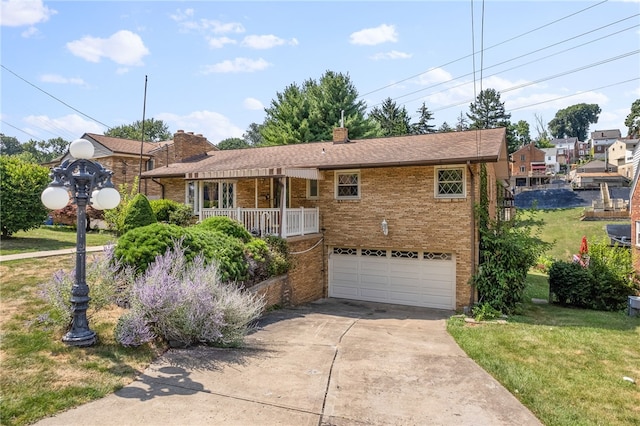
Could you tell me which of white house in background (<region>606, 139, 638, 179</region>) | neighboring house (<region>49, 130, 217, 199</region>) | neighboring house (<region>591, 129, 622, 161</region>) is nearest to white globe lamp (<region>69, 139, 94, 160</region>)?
neighboring house (<region>49, 130, 217, 199</region>)

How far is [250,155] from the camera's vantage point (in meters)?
19.2

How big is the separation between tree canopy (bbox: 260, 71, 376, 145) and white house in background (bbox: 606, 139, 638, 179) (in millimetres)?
47094

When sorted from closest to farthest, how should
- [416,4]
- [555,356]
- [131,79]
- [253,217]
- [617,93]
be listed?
[555,356] < [416,4] < [253,217] < [617,93] < [131,79]

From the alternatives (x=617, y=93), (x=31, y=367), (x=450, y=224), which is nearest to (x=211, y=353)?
(x=31, y=367)

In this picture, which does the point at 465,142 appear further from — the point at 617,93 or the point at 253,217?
the point at 617,93

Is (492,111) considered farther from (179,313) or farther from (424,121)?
(179,313)

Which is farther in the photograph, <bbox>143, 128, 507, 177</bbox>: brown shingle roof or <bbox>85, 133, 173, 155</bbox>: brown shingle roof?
<bbox>85, 133, 173, 155</bbox>: brown shingle roof

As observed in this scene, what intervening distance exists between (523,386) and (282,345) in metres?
4.17

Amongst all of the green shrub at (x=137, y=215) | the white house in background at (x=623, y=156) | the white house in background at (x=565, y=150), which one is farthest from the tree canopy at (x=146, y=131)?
the white house in background at (x=565, y=150)

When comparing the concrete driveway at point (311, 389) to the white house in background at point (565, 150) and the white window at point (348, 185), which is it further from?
the white house in background at point (565, 150)

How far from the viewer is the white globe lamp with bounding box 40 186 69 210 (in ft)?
19.4

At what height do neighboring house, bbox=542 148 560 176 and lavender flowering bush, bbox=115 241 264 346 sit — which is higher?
neighboring house, bbox=542 148 560 176

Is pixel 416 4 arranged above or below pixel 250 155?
above

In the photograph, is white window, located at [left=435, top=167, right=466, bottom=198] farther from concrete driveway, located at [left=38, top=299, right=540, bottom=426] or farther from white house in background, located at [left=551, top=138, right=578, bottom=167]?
white house in background, located at [left=551, top=138, right=578, bottom=167]
